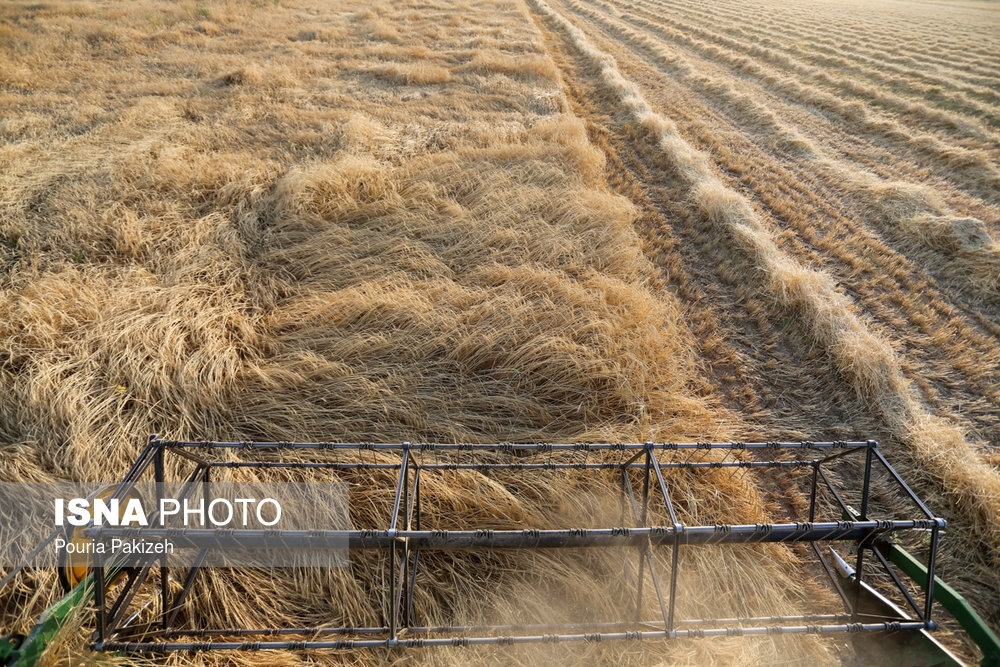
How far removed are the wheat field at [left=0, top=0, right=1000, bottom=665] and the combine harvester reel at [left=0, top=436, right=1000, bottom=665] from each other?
0.12 m

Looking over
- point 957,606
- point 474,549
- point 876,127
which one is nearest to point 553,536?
point 474,549

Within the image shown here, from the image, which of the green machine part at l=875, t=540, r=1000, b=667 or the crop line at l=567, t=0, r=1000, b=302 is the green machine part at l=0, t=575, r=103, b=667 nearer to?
the green machine part at l=875, t=540, r=1000, b=667

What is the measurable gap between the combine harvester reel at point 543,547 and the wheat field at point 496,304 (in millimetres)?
120

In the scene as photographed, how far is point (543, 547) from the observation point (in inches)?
97.2

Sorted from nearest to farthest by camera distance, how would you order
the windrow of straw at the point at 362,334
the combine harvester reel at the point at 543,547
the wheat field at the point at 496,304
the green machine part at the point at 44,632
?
1. the green machine part at the point at 44,632
2. the combine harvester reel at the point at 543,547
3. the windrow of straw at the point at 362,334
4. the wheat field at the point at 496,304

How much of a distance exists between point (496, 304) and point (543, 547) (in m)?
2.44

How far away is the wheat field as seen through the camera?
9.87ft

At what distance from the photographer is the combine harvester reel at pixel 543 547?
2.26 meters

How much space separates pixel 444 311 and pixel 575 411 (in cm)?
133

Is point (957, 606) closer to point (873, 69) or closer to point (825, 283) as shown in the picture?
point (825, 283)

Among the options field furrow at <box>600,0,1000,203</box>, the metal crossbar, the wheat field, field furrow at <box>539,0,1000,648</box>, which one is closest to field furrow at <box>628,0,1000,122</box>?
the wheat field

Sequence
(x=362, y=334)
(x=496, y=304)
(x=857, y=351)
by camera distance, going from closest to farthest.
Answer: (x=362, y=334)
(x=857, y=351)
(x=496, y=304)

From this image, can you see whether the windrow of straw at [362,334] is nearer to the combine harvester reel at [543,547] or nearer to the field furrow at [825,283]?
the combine harvester reel at [543,547]

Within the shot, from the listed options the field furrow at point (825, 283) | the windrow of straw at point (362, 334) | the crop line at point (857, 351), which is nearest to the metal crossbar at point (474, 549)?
the windrow of straw at point (362, 334)
